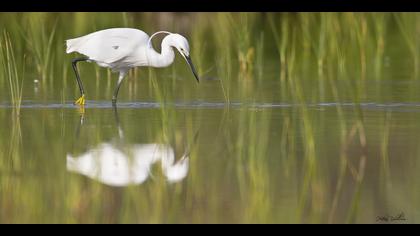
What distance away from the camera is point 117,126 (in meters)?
8.17

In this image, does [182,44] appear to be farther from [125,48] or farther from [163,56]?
[125,48]

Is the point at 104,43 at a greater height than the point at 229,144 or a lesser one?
greater

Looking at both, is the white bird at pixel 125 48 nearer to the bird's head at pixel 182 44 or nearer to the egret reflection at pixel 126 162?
the bird's head at pixel 182 44

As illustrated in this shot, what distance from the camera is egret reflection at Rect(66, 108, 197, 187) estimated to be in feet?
19.5

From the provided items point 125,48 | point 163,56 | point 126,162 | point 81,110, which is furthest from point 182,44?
point 126,162

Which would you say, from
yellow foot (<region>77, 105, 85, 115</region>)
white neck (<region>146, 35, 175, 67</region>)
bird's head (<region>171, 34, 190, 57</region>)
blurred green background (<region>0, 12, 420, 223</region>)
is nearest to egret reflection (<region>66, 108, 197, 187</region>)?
blurred green background (<region>0, 12, 420, 223</region>)

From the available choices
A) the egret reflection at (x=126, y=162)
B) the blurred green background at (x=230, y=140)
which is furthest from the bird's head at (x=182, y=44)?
the egret reflection at (x=126, y=162)

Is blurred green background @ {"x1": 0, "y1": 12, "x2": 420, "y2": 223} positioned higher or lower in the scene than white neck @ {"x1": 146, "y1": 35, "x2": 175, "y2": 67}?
lower

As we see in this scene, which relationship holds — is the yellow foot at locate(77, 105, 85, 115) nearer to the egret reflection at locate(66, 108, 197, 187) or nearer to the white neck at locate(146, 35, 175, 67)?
the white neck at locate(146, 35, 175, 67)

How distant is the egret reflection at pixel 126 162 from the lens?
5930 millimetres
